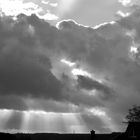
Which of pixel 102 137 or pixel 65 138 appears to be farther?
pixel 65 138

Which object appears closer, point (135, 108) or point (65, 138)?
point (135, 108)

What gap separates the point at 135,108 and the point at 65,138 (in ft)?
116

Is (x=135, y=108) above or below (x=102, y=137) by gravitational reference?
above

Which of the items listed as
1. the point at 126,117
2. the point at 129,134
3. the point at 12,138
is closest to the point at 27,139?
the point at 12,138

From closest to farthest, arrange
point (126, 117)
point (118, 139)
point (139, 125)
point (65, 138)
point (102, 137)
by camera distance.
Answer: point (139, 125) → point (118, 139) → point (102, 137) → point (126, 117) → point (65, 138)

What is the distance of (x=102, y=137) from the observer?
12506 cm

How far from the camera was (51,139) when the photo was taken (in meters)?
186

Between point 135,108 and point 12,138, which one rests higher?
point 135,108

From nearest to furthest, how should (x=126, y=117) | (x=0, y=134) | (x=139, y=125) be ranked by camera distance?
1. (x=139, y=125)
2. (x=0, y=134)
3. (x=126, y=117)

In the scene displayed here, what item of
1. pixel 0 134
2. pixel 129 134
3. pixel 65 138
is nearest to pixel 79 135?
pixel 65 138

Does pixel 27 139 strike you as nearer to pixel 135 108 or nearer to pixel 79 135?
pixel 135 108

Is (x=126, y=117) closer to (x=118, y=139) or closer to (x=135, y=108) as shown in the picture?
(x=135, y=108)

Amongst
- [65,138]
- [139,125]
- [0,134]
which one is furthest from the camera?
[65,138]

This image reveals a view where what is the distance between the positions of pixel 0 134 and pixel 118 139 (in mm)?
30153
